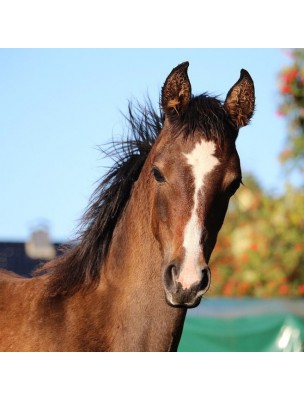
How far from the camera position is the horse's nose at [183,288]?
275 cm

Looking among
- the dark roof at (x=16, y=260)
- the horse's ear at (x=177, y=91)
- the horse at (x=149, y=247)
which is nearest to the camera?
the horse at (x=149, y=247)

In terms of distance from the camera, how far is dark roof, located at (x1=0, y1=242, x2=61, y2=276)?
17.4 ft

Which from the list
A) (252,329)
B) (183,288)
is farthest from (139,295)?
(252,329)

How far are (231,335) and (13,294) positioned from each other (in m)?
3.40

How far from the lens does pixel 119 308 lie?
3.07 m

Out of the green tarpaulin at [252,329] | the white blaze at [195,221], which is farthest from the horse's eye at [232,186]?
the green tarpaulin at [252,329]

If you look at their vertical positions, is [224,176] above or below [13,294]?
above

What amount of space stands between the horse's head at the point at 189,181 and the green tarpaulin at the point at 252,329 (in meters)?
3.43

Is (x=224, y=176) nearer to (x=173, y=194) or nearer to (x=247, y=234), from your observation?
(x=173, y=194)

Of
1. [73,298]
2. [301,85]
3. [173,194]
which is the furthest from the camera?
[301,85]

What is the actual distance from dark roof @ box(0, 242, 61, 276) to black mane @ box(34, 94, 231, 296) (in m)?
1.85

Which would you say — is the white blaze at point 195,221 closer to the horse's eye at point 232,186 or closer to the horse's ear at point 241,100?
the horse's eye at point 232,186

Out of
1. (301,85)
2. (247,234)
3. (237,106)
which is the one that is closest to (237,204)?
(247,234)

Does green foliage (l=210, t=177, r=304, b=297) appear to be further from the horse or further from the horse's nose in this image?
the horse's nose
